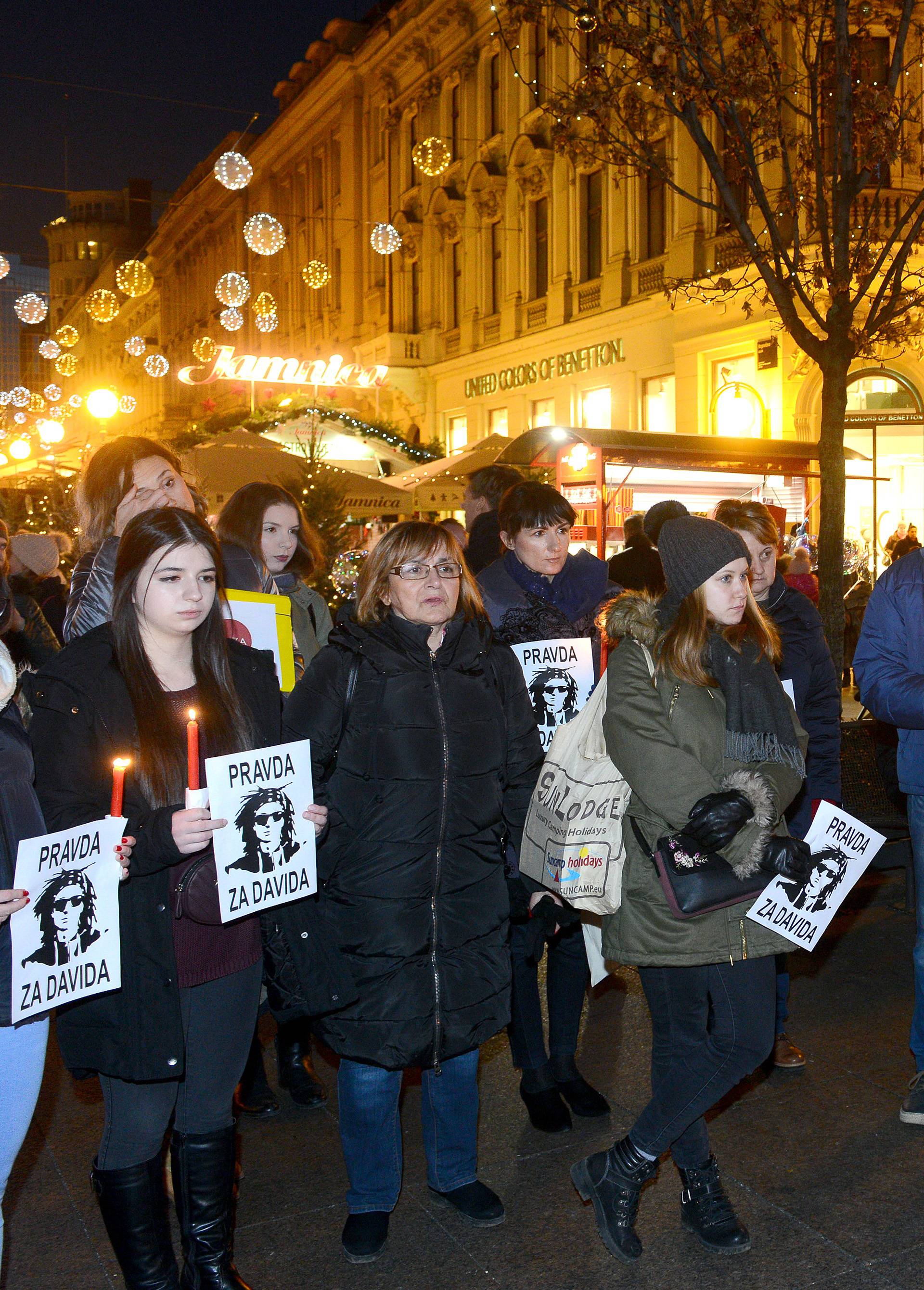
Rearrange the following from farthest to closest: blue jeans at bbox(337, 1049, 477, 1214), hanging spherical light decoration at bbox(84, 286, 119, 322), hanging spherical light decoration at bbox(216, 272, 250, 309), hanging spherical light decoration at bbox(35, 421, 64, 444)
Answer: hanging spherical light decoration at bbox(35, 421, 64, 444)
hanging spherical light decoration at bbox(216, 272, 250, 309)
hanging spherical light decoration at bbox(84, 286, 119, 322)
blue jeans at bbox(337, 1049, 477, 1214)

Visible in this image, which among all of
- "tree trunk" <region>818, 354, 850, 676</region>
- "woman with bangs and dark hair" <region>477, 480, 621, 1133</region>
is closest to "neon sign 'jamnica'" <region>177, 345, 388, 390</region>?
"tree trunk" <region>818, 354, 850, 676</region>

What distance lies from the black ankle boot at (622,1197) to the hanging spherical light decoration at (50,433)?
68.2 feet

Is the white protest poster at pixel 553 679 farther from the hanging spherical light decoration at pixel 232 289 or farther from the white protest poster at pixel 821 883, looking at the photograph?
the hanging spherical light decoration at pixel 232 289

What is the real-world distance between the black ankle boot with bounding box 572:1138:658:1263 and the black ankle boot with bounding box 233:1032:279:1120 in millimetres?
1471

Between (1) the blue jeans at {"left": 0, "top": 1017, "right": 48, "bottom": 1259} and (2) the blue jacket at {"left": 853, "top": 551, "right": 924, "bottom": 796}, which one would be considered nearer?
(1) the blue jeans at {"left": 0, "top": 1017, "right": 48, "bottom": 1259}

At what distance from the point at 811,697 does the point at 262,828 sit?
263 cm

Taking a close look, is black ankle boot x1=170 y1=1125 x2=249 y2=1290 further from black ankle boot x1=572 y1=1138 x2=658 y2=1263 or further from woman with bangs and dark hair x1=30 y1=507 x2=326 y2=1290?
black ankle boot x1=572 y1=1138 x2=658 y2=1263

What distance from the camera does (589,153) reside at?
9156 millimetres

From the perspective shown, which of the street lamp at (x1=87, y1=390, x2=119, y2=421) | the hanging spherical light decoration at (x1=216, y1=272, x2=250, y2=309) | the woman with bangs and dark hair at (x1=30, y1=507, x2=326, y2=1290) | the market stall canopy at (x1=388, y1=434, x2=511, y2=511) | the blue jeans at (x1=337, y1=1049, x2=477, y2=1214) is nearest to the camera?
the woman with bangs and dark hair at (x1=30, y1=507, x2=326, y2=1290)

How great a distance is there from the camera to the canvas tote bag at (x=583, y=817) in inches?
132

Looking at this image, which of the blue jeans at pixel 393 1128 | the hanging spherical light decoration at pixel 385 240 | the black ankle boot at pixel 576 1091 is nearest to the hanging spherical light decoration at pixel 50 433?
the hanging spherical light decoration at pixel 385 240

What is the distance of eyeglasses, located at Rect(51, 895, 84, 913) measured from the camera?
8.16 ft

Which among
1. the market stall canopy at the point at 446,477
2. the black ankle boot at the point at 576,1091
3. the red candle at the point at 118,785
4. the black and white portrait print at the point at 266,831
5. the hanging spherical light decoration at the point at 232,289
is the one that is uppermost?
the hanging spherical light decoration at the point at 232,289

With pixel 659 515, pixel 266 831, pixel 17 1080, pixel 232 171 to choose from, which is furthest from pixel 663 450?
pixel 17 1080
